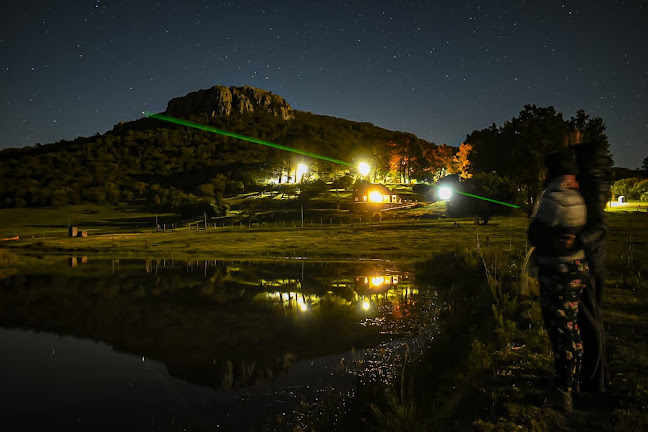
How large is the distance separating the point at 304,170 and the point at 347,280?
372 ft

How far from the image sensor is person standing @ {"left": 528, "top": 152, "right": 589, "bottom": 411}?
476 cm

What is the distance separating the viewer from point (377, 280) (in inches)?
804

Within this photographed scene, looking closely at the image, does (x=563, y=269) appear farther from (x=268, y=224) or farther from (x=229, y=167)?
(x=229, y=167)

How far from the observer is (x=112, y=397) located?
24.8 ft

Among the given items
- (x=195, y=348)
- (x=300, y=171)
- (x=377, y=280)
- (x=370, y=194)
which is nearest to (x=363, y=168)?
(x=300, y=171)

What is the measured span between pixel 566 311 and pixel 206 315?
11.0 metres

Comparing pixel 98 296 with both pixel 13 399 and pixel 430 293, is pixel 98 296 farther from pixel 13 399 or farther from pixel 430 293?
pixel 430 293

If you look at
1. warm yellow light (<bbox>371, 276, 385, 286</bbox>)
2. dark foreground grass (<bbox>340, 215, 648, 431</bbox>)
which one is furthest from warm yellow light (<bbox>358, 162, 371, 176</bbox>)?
dark foreground grass (<bbox>340, 215, 648, 431</bbox>)

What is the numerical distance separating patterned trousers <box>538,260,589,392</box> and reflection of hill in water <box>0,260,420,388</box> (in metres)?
5.18

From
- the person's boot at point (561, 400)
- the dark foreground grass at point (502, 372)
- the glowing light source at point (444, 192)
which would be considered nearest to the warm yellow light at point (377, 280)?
the dark foreground grass at point (502, 372)

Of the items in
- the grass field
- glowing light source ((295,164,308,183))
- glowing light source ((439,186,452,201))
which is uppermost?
glowing light source ((295,164,308,183))

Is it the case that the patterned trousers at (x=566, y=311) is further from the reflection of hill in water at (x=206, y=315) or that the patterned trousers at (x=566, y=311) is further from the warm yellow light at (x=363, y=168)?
the warm yellow light at (x=363, y=168)

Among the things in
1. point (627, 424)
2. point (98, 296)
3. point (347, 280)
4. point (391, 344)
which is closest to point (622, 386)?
point (627, 424)

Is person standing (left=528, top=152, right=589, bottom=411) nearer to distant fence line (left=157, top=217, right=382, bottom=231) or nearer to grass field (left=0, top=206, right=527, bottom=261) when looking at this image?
grass field (left=0, top=206, right=527, bottom=261)
